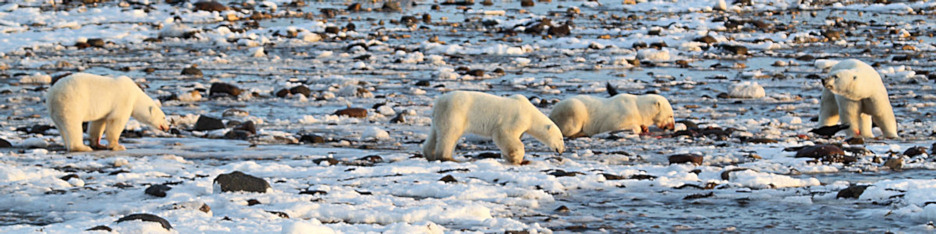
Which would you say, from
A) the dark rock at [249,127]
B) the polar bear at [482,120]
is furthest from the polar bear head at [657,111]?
the dark rock at [249,127]

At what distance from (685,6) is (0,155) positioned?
30.6 meters

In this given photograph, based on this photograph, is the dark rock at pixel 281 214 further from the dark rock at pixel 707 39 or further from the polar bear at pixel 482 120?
the dark rock at pixel 707 39

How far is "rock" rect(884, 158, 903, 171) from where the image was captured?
9733mm

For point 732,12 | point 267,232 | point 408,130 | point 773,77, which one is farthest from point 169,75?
point 732,12

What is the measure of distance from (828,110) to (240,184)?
23.5 feet

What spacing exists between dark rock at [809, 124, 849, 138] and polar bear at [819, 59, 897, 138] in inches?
2.8

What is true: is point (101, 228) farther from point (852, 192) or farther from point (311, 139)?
point (311, 139)

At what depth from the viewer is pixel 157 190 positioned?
313 inches

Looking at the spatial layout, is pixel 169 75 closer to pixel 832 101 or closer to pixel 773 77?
pixel 773 77

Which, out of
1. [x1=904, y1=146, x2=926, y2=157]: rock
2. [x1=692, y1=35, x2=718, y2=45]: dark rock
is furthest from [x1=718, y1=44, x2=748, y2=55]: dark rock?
[x1=904, y1=146, x2=926, y2=157]: rock

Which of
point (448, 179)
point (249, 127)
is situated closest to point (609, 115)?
point (249, 127)

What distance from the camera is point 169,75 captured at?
814 inches

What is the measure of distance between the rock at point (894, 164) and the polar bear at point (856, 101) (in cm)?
164

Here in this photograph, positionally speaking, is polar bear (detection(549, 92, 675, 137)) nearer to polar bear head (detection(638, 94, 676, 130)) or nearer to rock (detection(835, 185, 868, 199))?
polar bear head (detection(638, 94, 676, 130))
